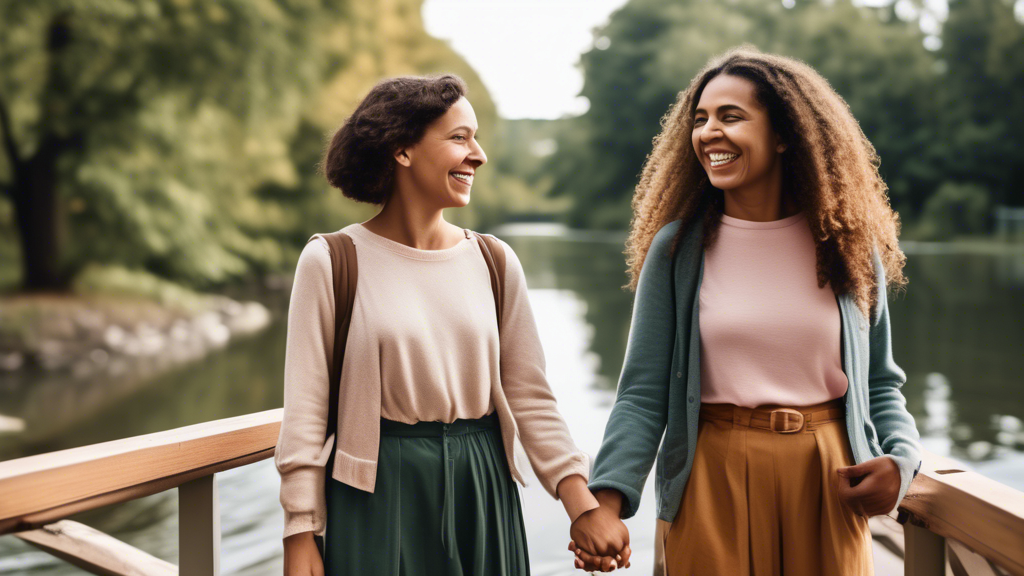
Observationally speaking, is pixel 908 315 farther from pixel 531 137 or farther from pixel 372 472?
pixel 531 137

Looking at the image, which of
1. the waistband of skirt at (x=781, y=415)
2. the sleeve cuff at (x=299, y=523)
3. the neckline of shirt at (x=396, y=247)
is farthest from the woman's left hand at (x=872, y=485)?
the sleeve cuff at (x=299, y=523)

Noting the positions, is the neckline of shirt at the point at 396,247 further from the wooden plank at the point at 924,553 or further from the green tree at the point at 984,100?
the green tree at the point at 984,100

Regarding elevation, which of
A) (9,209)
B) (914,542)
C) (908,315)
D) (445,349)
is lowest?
(908,315)

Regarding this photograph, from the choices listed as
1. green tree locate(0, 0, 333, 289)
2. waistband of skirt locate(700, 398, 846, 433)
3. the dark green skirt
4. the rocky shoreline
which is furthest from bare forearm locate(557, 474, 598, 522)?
green tree locate(0, 0, 333, 289)

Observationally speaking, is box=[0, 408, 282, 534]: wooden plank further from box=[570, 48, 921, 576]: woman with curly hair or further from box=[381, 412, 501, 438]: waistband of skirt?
box=[570, 48, 921, 576]: woman with curly hair

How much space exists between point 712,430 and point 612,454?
21 centimetres

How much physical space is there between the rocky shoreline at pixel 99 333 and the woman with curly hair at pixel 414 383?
32.2 ft

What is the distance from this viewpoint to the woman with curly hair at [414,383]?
1731 millimetres

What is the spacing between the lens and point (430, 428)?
180 cm

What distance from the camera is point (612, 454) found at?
188 cm

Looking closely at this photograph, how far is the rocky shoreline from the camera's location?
10.7 m

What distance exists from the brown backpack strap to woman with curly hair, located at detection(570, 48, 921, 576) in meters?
0.29

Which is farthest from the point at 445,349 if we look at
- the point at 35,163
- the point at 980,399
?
the point at 35,163

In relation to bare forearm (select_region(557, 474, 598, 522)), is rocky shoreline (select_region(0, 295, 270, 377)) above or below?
below
